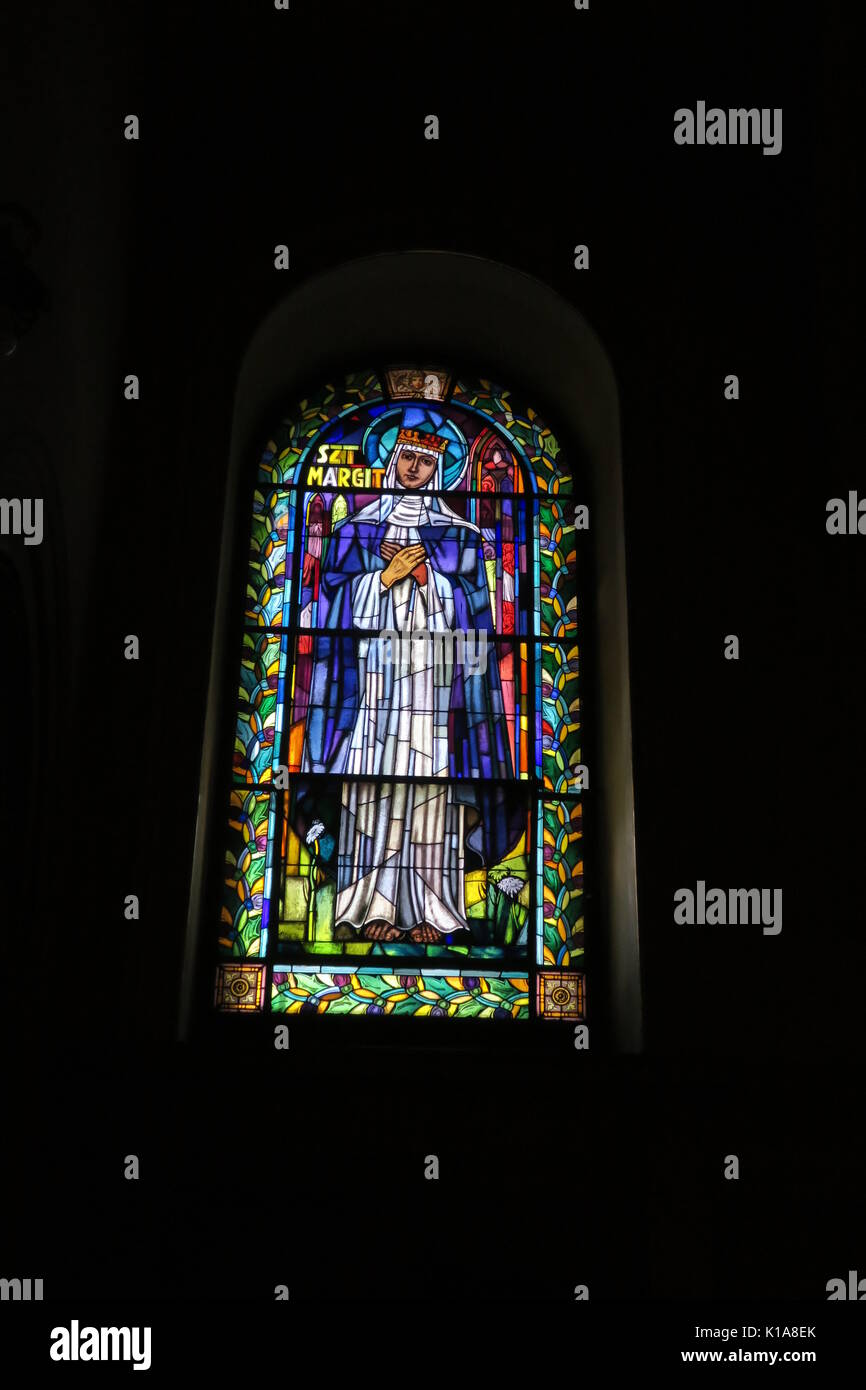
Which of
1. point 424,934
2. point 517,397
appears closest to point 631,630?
point 424,934

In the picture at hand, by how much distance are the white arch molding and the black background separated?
0.35 ft

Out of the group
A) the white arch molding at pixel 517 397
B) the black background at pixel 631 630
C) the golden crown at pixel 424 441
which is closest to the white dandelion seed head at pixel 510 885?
the white arch molding at pixel 517 397

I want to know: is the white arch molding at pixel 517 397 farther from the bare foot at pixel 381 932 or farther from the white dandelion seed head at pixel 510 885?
the bare foot at pixel 381 932

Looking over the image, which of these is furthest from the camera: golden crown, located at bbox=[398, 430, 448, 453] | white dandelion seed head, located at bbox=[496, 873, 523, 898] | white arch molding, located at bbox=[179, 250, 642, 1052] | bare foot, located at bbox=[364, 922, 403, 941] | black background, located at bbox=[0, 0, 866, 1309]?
golden crown, located at bbox=[398, 430, 448, 453]

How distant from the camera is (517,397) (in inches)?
260

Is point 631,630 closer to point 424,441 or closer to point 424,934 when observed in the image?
point 424,934

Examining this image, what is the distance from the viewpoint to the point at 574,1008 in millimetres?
5387

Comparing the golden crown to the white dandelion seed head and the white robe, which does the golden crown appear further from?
the white dandelion seed head

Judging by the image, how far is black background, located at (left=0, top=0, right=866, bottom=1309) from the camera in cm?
466

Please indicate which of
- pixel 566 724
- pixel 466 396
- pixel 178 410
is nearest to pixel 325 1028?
pixel 566 724

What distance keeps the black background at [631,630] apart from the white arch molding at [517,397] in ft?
0.35

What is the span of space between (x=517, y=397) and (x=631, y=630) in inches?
62.0

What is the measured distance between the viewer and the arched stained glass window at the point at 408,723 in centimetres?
544

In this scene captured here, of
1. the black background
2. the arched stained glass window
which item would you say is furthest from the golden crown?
the black background
